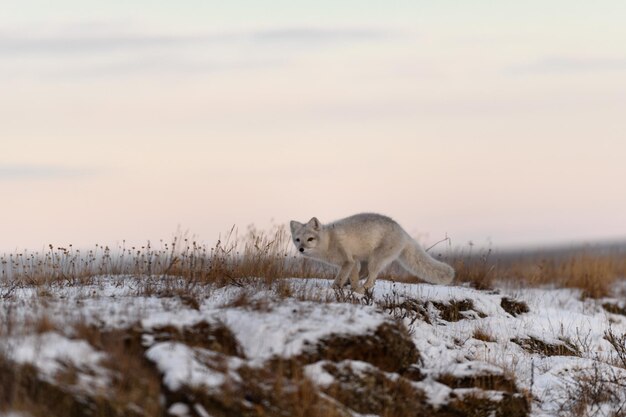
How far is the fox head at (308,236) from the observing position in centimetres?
1177

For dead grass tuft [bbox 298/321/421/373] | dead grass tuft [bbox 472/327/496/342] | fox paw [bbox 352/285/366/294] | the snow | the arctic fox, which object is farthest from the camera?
the arctic fox

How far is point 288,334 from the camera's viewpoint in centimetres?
713

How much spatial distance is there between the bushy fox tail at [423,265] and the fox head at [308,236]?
153 cm

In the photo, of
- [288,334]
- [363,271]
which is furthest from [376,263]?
[288,334]

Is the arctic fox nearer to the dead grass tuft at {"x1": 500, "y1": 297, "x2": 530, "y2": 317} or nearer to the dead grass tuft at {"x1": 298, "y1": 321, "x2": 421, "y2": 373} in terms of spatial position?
the dead grass tuft at {"x1": 500, "y1": 297, "x2": 530, "y2": 317}

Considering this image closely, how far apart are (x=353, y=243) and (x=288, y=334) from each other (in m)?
4.98

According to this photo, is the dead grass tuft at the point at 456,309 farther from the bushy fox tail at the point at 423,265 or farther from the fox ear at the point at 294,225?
the fox ear at the point at 294,225

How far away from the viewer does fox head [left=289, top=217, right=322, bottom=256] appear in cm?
1177

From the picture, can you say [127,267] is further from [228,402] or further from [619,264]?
[619,264]

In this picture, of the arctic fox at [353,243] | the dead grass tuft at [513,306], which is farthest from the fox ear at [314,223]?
the dead grass tuft at [513,306]

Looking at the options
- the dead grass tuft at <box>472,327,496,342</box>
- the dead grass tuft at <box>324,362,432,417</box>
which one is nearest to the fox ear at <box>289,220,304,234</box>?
the dead grass tuft at <box>472,327,496,342</box>

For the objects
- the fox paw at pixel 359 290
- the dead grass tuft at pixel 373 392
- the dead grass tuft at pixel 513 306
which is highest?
the fox paw at pixel 359 290

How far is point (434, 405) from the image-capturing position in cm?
733

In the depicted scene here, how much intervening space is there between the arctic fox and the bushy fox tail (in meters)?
0.28
